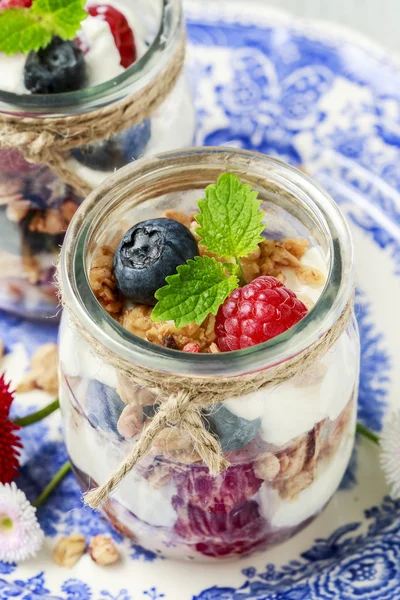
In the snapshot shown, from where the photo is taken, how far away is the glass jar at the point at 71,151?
1.36m

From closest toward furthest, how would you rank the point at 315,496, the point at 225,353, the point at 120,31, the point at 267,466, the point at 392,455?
the point at 225,353 < the point at 267,466 < the point at 315,496 < the point at 392,455 < the point at 120,31

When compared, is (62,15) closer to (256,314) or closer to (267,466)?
(256,314)

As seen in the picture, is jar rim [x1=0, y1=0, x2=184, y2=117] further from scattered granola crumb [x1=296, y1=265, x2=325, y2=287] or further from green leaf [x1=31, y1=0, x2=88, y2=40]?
scattered granola crumb [x1=296, y1=265, x2=325, y2=287]

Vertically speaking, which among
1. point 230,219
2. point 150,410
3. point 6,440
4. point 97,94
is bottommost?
point 6,440

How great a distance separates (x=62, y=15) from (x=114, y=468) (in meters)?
0.65

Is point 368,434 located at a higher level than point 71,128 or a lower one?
lower

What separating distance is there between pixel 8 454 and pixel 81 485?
0.36 feet

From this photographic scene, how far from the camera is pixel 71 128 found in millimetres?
1372

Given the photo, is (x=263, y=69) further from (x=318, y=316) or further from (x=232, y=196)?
(x=318, y=316)

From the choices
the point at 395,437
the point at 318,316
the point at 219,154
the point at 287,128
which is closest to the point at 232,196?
the point at 219,154

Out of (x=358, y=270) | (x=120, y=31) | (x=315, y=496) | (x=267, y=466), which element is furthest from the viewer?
(x=358, y=270)

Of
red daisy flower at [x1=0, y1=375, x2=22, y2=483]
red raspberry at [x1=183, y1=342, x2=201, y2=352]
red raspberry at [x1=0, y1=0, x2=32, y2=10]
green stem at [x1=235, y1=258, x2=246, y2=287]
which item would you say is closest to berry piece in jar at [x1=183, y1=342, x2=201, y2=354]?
red raspberry at [x1=183, y1=342, x2=201, y2=352]

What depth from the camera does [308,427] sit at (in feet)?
3.83

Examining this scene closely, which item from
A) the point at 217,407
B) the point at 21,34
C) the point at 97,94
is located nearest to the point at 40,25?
the point at 21,34
